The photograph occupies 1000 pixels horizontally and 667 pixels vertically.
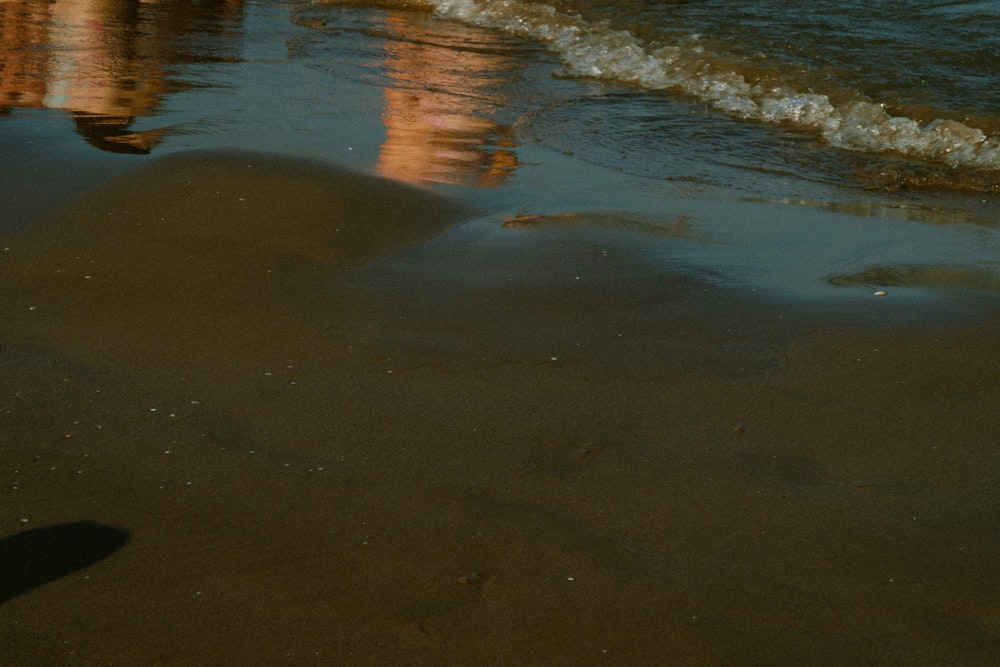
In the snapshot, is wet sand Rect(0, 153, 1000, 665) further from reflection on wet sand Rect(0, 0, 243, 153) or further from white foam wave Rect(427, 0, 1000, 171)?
white foam wave Rect(427, 0, 1000, 171)

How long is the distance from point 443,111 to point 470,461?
15.8 feet

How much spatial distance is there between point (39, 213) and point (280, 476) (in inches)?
95.7

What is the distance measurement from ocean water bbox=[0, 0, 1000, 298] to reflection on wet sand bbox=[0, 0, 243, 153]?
0.03m

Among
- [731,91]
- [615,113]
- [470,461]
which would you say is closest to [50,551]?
[470,461]

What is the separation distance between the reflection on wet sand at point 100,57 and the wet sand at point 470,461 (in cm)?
→ 227

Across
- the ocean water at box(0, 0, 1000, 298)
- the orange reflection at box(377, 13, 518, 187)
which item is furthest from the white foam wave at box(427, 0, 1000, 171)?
the orange reflection at box(377, 13, 518, 187)

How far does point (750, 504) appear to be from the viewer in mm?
2816

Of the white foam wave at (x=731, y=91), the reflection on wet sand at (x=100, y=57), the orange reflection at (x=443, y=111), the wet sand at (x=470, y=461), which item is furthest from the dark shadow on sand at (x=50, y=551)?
the white foam wave at (x=731, y=91)

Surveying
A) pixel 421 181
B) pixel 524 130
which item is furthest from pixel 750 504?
pixel 524 130

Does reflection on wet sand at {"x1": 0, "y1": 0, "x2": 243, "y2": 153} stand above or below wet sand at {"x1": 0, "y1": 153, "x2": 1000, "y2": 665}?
above

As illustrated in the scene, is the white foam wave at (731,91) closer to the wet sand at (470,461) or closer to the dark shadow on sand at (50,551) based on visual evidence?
the wet sand at (470,461)

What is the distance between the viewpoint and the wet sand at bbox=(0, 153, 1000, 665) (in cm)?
235

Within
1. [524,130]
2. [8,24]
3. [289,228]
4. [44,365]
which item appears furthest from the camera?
[8,24]

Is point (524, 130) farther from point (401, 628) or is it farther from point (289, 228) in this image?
point (401, 628)
